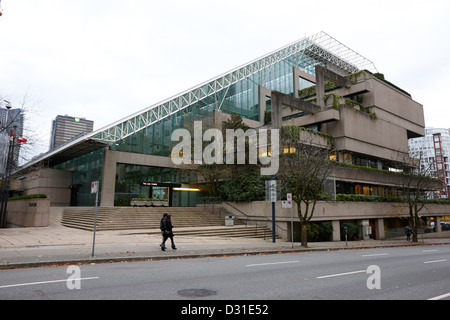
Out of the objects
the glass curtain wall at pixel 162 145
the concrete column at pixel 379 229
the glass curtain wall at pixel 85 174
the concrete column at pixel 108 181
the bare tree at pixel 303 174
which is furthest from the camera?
the glass curtain wall at pixel 162 145

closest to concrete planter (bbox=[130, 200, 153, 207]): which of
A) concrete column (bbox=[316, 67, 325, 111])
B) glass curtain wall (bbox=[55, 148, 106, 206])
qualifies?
glass curtain wall (bbox=[55, 148, 106, 206])

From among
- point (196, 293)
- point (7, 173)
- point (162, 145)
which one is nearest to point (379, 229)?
point (162, 145)

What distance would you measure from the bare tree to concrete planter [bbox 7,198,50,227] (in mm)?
18891

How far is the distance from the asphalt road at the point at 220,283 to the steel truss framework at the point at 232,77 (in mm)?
25299

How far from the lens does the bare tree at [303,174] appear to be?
21.0 meters

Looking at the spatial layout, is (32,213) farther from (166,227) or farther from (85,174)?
(166,227)

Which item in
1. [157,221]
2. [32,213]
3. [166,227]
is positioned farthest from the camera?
[157,221]

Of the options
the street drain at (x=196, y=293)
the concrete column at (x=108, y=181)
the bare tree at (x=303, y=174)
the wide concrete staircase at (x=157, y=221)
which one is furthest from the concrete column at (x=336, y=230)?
the street drain at (x=196, y=293)

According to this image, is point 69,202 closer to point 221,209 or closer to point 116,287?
point 221,209

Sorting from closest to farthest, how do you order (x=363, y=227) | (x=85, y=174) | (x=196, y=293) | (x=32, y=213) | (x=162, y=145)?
1. (x=196, y=293)
2. (x=32, y=213)
3. (x=363, y=227)
4. (x=85, y=174)
5. (x=162, y=145)

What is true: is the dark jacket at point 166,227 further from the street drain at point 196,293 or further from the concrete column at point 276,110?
the concrete column at point 276,110

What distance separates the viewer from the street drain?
6.45 m

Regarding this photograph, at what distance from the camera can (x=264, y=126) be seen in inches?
1622

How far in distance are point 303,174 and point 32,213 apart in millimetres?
21258
